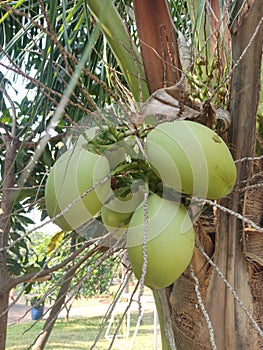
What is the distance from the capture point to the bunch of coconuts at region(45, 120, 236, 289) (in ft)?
1.69

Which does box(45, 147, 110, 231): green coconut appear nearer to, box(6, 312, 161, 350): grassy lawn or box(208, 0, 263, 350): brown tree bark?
box(208, 0, 263, 350): brown tree bark

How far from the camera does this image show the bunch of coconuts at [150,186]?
→ 1.69 feet

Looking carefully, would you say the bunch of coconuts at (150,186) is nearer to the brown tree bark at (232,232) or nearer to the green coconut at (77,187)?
the green coconut at (77,187)

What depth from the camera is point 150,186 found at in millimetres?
566

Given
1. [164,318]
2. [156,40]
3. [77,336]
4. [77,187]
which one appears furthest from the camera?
[77,336]

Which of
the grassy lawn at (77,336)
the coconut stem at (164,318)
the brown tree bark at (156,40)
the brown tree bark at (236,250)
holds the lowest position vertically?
the grassy lawn at (77,336)

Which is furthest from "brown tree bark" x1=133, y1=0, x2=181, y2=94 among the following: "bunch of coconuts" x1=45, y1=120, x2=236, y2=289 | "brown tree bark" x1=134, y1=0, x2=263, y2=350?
"bunch of coconuts" x1=45, y1=120, x2=236, y2=289

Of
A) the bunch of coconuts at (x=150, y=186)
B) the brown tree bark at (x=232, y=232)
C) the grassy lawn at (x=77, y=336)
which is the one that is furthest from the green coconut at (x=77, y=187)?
the grassy lawn at (x=77, y=336)

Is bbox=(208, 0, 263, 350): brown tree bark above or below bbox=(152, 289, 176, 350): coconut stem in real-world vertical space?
above

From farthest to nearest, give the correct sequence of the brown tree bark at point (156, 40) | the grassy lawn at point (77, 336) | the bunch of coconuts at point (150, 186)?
1. the grassy lawn at point (77, 336)
2. the brown tree bark at point (156, 40)
3. the bunch of coconuts at point (150, 186)

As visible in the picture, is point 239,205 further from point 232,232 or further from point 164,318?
point 164,318

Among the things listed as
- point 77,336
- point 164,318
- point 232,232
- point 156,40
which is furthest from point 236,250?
point 77,336

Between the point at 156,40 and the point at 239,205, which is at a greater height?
the point at 156,40

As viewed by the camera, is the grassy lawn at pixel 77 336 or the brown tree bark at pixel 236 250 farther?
the grassy lawn at pixel 77 336
